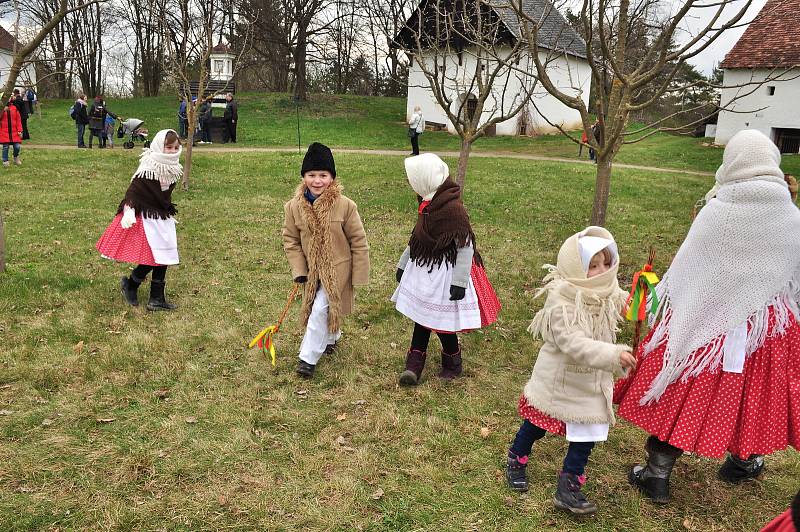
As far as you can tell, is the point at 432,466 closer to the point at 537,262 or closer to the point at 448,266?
the point at 448,266

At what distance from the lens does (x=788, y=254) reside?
10.2 ft

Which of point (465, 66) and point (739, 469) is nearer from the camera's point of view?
point (739, 469)

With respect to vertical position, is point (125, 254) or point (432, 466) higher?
point (125, 254)

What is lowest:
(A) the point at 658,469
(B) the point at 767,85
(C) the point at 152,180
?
(A) the point at 658,469

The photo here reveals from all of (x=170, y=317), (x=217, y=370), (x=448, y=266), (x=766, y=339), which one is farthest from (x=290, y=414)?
(x=766, y=339)

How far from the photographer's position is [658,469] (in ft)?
11.4

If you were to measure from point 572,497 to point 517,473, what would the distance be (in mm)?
355

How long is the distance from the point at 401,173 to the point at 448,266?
428 inches

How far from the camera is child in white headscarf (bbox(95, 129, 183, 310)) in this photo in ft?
19.2

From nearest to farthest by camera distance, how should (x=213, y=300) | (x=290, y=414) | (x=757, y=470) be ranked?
(x=757, y=470) → (x=290, y=414) → (x=213, y=300)

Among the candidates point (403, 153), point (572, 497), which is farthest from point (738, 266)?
point (403, 153)

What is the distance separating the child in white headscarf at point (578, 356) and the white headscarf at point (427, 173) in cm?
152

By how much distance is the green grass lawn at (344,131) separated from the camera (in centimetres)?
2127

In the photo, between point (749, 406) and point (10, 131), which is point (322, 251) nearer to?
point (749, 406)
